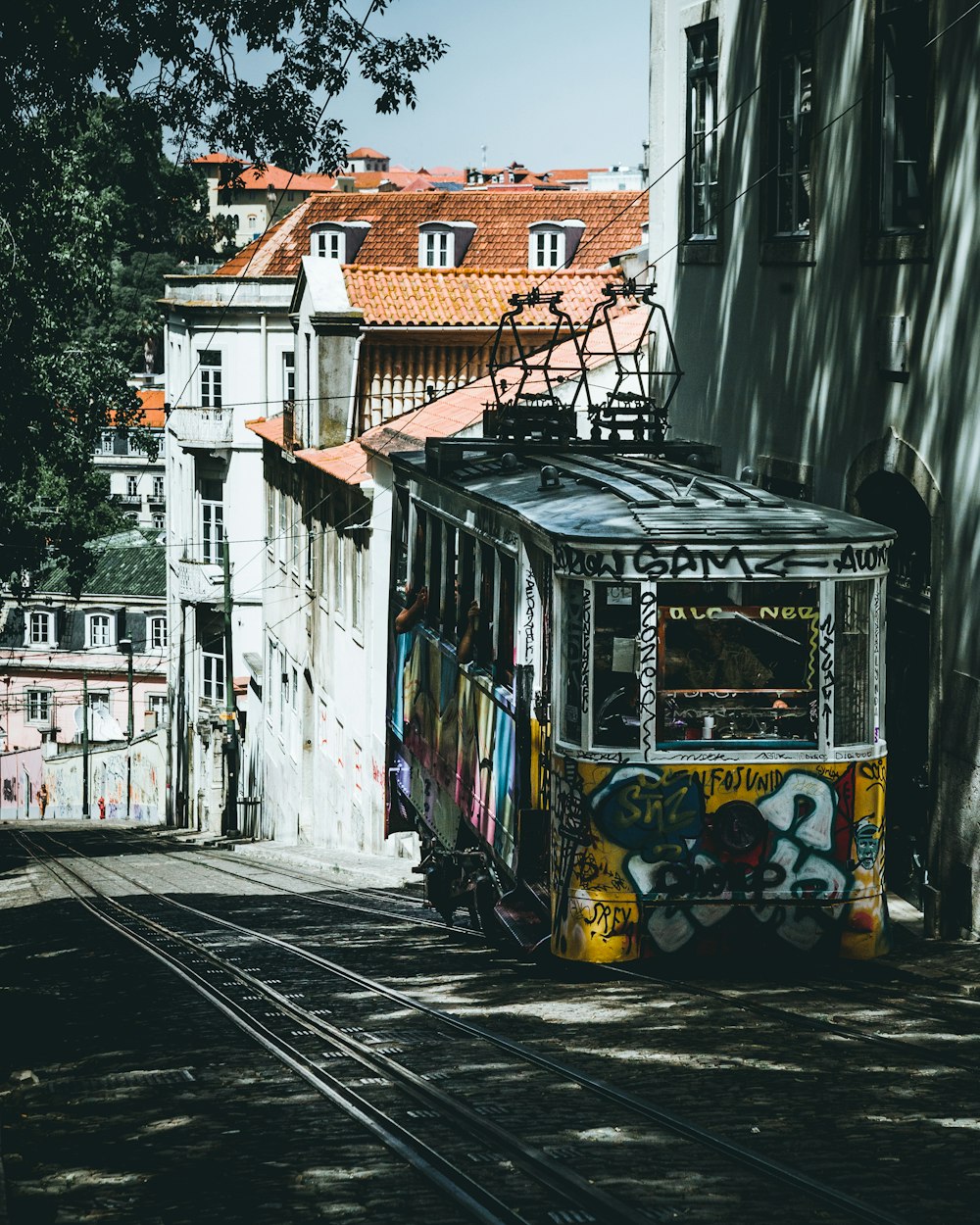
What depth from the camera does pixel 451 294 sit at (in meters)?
28.8

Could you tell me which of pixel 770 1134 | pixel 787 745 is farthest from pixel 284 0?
pixel 770 1134

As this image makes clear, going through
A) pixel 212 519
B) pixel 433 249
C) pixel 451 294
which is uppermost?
pixel 433 249

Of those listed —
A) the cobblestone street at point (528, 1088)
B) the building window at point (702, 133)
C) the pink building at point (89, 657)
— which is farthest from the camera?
the pink building at point (89, 657)

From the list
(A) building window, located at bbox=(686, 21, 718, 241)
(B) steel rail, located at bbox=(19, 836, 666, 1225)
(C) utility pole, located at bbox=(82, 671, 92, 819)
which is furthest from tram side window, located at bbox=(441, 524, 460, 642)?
(C) utility pole, located at bbox=(82, 671, 92, 819)

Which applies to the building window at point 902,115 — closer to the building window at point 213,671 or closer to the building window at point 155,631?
the building window at point 213,671

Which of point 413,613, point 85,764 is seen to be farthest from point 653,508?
point 85,764

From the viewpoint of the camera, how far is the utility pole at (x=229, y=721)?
130ft

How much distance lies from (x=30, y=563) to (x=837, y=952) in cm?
2832

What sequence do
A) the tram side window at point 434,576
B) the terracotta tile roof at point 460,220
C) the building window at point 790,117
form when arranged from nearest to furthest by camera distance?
the tram side window at point 434,576 → the building window at point 790,117 → the terracotta tile roof at point 460,220

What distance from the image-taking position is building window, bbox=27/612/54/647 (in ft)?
235

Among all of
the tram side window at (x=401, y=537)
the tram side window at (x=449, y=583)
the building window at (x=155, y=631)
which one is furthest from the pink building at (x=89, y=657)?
the tram side window at (x=449, y=583)

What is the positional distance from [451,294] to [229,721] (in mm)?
15713

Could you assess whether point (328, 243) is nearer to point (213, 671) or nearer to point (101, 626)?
point (213, 671)

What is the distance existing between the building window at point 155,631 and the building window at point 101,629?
1396mm
